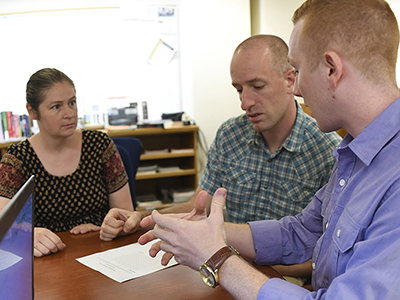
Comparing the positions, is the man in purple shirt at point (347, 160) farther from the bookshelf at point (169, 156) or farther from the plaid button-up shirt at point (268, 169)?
the bookshelf at point (169, 156)

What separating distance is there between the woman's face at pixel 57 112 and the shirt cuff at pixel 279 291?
1.39m

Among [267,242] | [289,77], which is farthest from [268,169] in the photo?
[267,242]

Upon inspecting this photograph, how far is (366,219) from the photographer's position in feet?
2.94

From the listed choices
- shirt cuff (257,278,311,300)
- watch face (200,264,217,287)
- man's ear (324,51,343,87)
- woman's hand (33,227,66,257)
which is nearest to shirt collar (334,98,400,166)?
man's ear (324,51,343,87)

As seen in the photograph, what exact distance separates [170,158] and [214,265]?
3468 millimetres

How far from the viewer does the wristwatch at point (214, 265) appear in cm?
97

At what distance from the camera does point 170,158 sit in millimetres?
4414

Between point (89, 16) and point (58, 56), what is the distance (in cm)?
49

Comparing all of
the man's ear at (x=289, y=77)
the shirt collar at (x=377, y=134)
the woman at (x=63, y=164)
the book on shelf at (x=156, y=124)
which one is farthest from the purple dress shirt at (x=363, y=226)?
the book on shelf at (x=156, y=124)

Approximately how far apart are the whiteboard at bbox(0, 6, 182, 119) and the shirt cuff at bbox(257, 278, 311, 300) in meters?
3.57

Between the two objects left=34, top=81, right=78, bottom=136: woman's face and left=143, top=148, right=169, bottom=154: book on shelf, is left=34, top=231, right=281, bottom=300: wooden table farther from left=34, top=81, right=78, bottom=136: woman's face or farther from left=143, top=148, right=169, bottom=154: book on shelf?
left=143, top=148, right=169, bottom=154: book on shelf

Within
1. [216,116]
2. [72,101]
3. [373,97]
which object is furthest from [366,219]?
[216,116]

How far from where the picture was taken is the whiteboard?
4.00 meters

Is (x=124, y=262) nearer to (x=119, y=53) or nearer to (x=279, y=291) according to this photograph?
(x=279, y=291)
